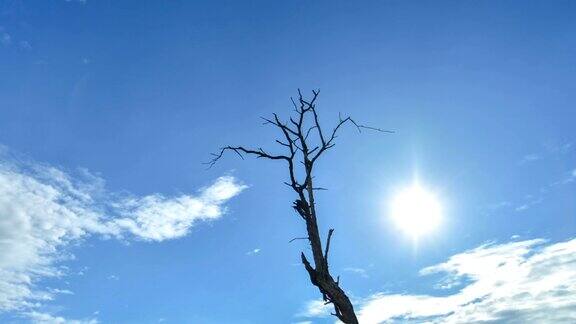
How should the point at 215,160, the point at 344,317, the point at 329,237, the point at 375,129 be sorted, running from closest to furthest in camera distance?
the point at 344,317, the point at 329,237, the point at 375,129, the point at 215,160

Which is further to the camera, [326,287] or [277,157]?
[277,157]

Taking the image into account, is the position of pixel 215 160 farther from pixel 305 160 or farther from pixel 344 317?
pixel 344 317

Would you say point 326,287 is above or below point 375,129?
below

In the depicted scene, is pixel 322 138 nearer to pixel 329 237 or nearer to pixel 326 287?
pixel 329 237

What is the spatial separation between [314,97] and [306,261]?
5921mm

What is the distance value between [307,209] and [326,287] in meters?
2.44

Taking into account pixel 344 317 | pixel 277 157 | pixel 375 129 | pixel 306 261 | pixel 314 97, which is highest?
pixel 314 97

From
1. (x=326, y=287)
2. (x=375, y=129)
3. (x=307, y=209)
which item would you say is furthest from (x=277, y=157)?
(x=326, y=287)

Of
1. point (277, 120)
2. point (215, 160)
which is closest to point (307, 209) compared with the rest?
point (277, 120)

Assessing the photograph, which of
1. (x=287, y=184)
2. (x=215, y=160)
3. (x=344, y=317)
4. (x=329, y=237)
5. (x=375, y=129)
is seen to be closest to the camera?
(x=344, y=317)

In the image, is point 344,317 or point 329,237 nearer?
point 344,317

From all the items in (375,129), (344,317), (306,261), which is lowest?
(344,317)

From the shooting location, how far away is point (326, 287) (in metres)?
13.3

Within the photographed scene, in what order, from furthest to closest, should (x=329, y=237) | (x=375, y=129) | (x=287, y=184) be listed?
(x=375, y=129) < (x=287, y=184) < (x=329, y=237)
